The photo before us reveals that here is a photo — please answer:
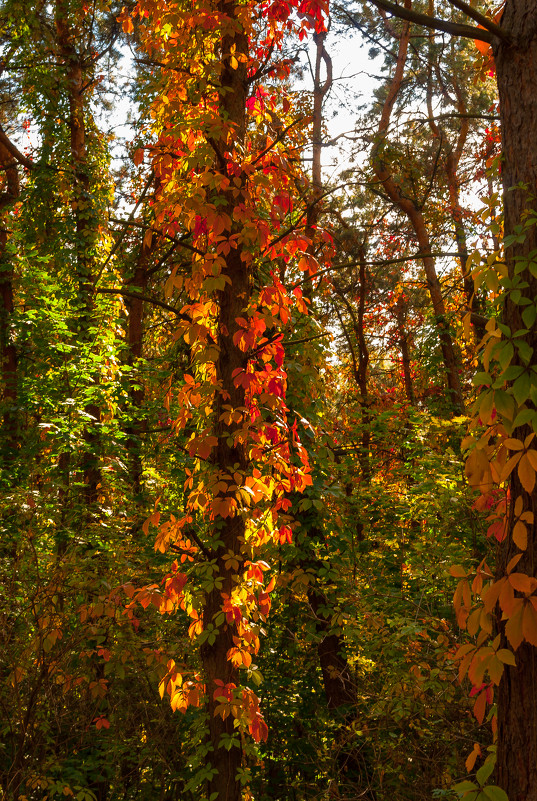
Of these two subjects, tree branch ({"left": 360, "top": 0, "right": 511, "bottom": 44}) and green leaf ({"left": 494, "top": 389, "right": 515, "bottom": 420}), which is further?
tree branch ({"left": 360, "top": 0, "right": 511, "bottom": 44})

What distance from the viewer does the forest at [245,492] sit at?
7.34ft

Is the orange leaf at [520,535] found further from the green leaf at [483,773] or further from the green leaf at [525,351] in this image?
the green leaf at [483,773]

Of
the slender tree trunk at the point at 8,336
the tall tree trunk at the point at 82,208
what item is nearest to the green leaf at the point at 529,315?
the tall tree trunk at the point at 82,208

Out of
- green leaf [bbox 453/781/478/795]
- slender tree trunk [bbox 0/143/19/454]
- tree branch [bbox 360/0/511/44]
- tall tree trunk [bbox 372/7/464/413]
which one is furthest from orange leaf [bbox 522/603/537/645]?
tall tree trunk [bbox 372/7/464/413]


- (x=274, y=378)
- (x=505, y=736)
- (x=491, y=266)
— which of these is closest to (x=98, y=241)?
(x=274, y=378)

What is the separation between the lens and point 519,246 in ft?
7.27

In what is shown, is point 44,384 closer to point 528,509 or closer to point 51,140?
point 51,140

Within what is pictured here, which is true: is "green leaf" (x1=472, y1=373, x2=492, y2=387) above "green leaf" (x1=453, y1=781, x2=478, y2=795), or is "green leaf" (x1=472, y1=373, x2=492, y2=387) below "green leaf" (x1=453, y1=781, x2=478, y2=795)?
above

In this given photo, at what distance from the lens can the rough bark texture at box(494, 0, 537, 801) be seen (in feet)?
6.58

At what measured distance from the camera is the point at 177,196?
3.85m

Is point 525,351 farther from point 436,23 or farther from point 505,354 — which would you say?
point 436,23

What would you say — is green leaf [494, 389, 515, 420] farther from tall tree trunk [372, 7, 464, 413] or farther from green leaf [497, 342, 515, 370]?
tall tree trunk [372, 7, 464, 413]

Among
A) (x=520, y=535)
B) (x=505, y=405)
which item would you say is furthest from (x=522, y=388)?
(x=520, y=535)

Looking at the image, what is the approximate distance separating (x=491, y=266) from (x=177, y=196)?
218 cm
